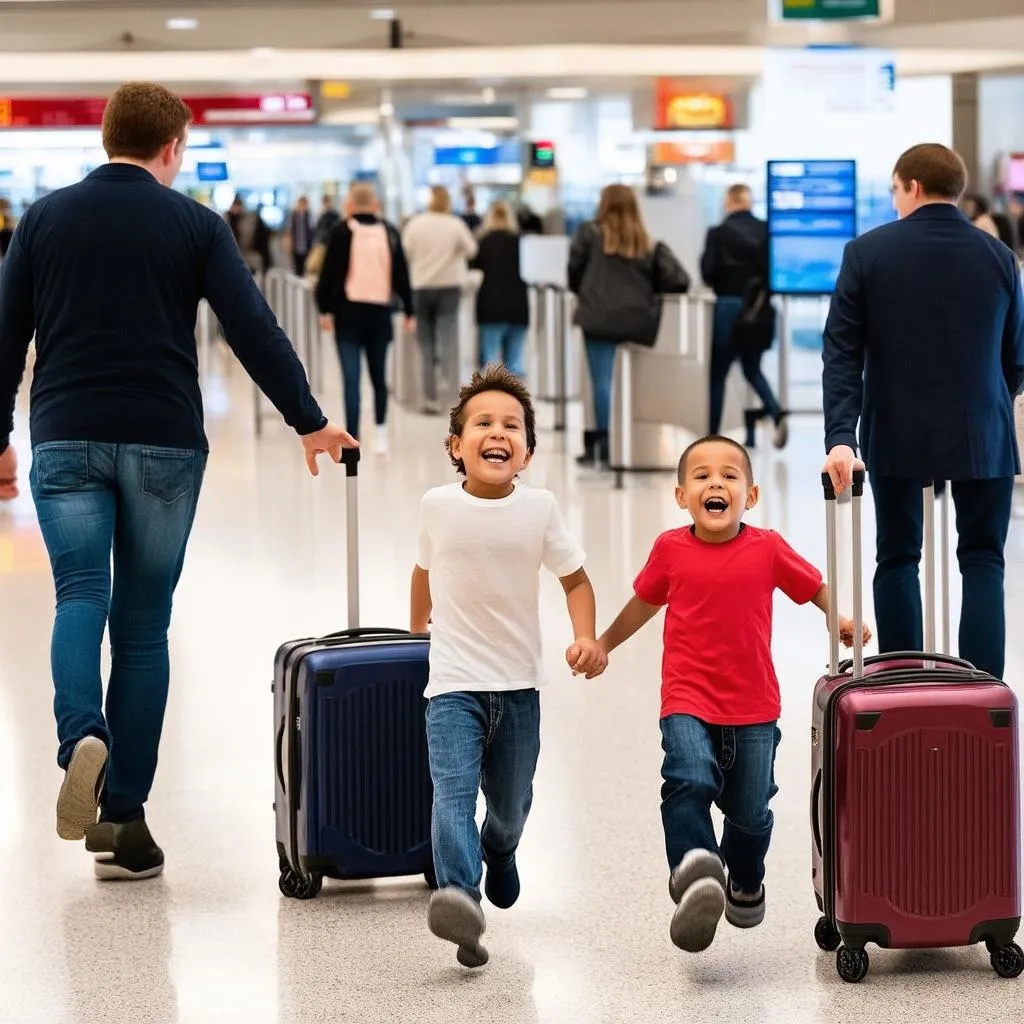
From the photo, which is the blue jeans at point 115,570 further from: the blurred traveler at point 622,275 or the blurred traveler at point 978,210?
the blurred traveler at point 978,210

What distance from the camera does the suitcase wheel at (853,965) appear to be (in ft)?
11.2

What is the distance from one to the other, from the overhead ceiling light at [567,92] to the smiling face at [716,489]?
55.6 feet

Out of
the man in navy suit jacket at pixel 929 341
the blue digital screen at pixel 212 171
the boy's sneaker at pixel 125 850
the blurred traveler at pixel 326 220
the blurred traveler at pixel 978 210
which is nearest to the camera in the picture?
the boy's sneaker at pixel 125 850

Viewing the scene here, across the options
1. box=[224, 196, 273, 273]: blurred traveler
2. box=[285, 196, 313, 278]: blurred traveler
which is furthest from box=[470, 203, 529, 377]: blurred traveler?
box=[224, 196, 273, 273]: blurred traveler

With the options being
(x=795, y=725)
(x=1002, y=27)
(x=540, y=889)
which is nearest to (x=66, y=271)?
(x=540, y=889)

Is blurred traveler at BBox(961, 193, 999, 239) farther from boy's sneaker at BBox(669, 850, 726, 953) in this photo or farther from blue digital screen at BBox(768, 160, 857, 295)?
boy's sneaker at BBox(669, 850, 726, 953)

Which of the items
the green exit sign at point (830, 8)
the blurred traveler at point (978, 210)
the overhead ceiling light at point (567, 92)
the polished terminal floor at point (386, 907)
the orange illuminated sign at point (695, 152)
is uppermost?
the overhead ceiling light at point (567, 92)

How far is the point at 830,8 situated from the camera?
11938mm

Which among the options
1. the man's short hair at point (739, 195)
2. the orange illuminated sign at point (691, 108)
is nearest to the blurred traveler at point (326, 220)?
the orange illuminated sign at point (691, 108)

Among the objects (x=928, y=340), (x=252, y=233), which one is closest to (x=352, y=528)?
(x=928, y=340)

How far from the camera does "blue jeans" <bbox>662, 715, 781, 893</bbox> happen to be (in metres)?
3.38

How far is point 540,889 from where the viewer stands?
4.02m

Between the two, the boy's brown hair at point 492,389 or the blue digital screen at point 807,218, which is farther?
the blue digital screen at point 807,218

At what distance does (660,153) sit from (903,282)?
51.6 ft
